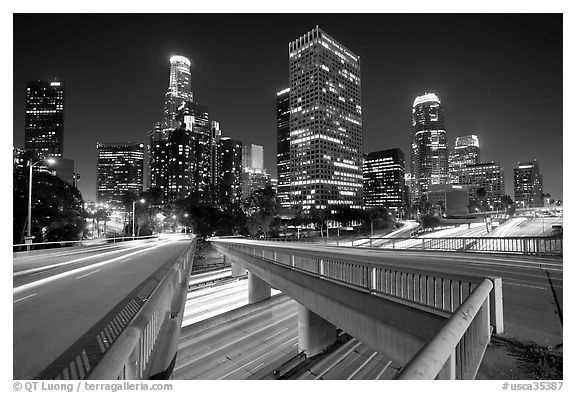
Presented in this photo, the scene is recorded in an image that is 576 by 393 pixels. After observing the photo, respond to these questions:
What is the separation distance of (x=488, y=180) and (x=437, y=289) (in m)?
166

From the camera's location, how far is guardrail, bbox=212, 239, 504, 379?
337 cm

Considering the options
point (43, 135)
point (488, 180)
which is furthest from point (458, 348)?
point (488, 180)

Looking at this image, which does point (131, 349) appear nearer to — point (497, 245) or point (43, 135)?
point (497, 245)

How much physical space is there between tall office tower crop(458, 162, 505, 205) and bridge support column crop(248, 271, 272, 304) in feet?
439

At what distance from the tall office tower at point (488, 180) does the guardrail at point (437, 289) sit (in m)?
146

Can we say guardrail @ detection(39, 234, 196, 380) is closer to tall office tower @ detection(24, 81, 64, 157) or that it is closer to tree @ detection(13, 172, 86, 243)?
tree @ detection(13, 172, 86, 243)

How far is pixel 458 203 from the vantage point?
95250 millimetres

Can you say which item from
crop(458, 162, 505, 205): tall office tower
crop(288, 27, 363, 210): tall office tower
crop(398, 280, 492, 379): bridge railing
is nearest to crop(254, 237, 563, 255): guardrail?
crop(398, 280, 492, 379): bridge railing

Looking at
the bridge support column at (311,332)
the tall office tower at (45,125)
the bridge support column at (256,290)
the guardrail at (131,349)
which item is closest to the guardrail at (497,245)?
the bridge support column at (311,332)

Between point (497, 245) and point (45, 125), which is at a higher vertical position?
point (45, 125)

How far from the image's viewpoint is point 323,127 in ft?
501
